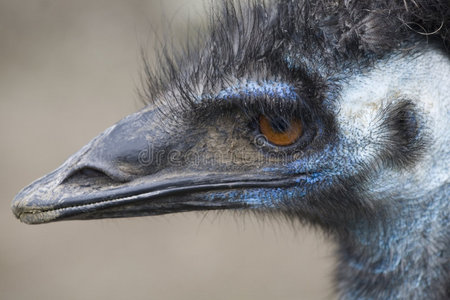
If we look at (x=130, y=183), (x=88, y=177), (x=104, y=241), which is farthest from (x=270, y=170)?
(x=104, y=241)

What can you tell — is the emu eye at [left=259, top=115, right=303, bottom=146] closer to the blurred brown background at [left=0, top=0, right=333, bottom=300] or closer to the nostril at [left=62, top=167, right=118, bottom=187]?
the nostril at [left=62, top=167, right=118, bottom=187]

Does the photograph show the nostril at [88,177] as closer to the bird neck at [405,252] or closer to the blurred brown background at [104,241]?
the bird neck at [405,252]

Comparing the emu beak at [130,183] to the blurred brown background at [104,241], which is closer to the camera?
the emu beak at [130,183]

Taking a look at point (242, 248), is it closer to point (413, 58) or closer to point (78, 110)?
point (78, 110)

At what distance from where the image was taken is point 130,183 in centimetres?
165

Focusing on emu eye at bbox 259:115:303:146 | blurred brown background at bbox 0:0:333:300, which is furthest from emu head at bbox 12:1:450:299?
blurred brown background at bbox 0:0:333:300

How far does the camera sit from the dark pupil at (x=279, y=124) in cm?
165

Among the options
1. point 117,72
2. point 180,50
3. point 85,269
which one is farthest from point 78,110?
point 180,50

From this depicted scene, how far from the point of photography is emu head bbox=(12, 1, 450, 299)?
1.61 meters

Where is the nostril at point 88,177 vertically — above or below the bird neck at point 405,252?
above

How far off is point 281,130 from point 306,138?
0.07 metres

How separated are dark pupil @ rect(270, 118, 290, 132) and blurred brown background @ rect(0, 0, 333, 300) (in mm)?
1699

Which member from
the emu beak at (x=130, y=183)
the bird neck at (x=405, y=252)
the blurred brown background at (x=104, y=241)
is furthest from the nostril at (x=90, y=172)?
the blurred brown background at (x=104, y=241)

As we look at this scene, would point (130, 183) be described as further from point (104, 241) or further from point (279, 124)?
point (104, 241)
